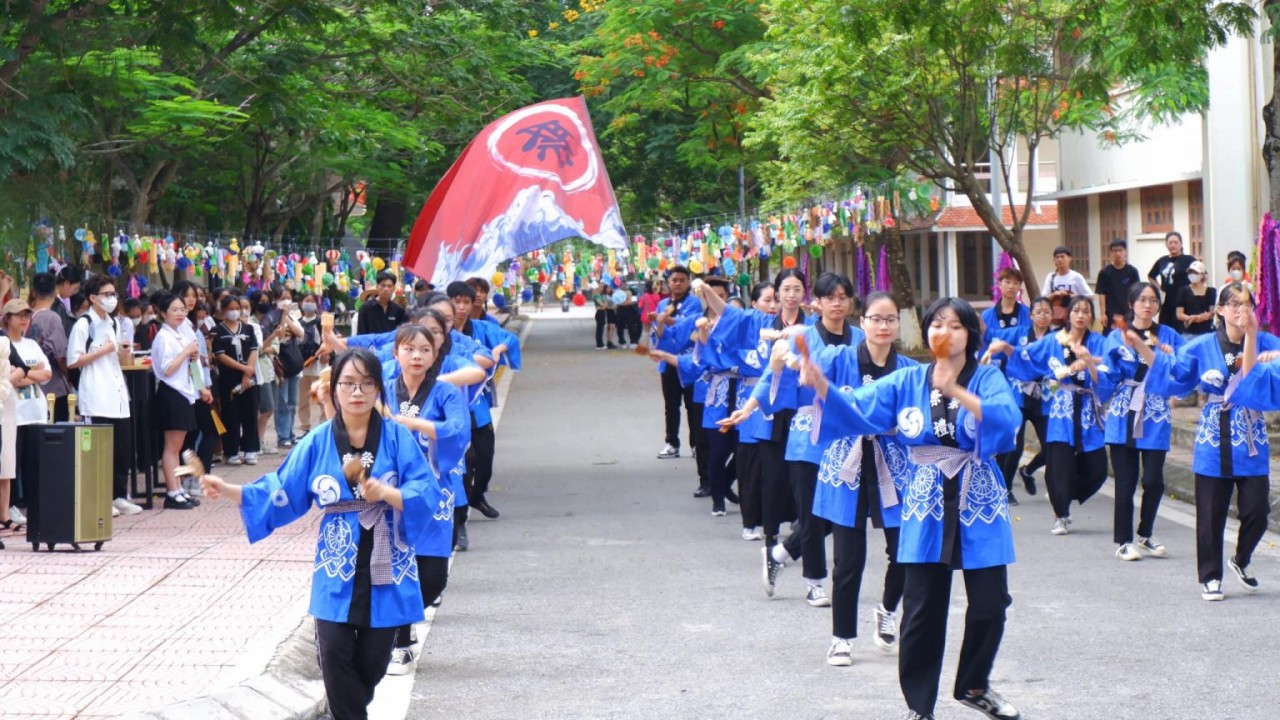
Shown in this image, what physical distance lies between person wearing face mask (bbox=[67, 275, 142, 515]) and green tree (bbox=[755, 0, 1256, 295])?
6.81m

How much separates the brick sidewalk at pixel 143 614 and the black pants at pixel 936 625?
250 cm

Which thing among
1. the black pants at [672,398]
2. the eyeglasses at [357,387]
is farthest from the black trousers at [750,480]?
the eyeglasses at [357,387]

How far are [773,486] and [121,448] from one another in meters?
5.09

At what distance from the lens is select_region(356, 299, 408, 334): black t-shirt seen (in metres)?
14.0

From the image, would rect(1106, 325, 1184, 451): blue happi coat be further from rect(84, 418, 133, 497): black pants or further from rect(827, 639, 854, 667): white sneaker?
rect(84, 418, 133, 497): black pants

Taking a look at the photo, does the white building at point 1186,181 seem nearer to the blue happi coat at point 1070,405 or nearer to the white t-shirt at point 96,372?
the blue happi coat at point 1070,405

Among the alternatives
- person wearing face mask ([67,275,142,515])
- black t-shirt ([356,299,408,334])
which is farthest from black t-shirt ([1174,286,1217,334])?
person wearing face mask ([67,275,142,515])

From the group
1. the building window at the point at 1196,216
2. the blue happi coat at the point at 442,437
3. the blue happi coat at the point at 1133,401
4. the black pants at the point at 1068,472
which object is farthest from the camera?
the building window at the point at 1196,216

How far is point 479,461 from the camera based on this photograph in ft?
37.6

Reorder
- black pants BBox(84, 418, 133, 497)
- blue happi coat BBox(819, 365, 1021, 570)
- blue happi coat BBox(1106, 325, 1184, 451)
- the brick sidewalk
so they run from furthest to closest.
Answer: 1. black pants BBox(84, 418, 133, 497)
2. blue happi coat BBox(1106, 325, 1184, 451)
3. the brick sidewalk
4. blue happi coat BBox(819, 365, 1021, 570)

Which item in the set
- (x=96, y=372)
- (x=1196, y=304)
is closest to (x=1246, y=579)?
(x=96, y=372)

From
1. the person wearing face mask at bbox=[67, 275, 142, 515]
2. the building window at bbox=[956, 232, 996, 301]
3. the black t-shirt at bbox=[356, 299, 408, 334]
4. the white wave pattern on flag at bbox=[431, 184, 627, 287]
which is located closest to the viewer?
the person wearing face mask at bbox=[67, 275, 142, 515]

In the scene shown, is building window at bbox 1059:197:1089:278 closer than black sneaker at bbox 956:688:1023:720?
No

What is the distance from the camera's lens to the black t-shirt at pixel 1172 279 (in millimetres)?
16609
